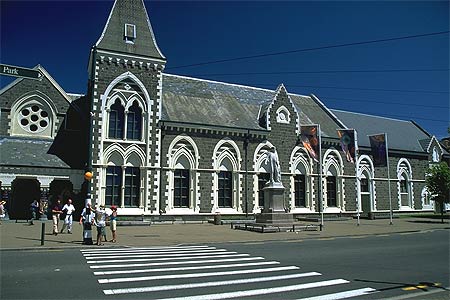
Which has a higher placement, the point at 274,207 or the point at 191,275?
the point at 274,207

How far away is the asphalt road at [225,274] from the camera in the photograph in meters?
8.29

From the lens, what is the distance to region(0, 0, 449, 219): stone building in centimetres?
2909

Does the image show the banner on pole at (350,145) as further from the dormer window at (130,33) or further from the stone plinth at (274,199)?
the dormer window at (130,33)

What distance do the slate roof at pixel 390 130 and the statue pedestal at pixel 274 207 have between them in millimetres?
19633

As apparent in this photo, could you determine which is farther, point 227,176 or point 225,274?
point 227,176

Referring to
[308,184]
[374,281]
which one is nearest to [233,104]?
[308,184]

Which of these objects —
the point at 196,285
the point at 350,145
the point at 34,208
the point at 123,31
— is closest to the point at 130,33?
the point at 123,31

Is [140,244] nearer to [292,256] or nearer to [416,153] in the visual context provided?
[292,256]

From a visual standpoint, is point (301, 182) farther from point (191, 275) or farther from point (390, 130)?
point (191, 275)

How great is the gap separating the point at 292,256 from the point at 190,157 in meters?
19.1

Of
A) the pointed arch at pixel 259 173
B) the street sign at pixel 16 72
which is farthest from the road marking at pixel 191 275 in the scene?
the pointed arch at pixel 259 173

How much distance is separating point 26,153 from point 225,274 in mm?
23139

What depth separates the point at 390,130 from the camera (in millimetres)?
48625

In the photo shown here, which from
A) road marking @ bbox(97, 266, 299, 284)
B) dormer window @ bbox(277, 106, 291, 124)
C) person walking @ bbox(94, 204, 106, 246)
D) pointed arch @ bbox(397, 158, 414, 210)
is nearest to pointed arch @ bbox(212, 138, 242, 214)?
dormer window @ bbox(277, 106, 291, 124)
